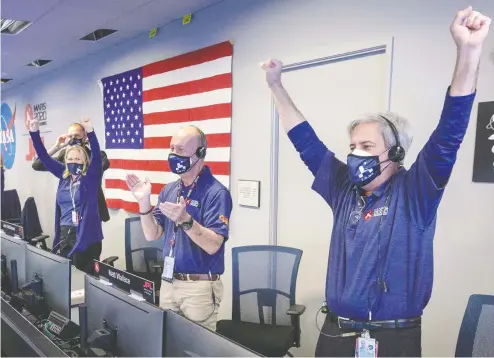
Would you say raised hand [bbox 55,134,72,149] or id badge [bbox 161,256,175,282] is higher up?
raised hand [bbox 55,134,72,149]

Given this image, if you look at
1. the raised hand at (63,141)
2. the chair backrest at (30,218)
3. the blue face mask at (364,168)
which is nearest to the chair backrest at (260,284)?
the blue face mask at (364,168)

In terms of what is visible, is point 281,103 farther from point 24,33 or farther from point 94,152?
point 24,33

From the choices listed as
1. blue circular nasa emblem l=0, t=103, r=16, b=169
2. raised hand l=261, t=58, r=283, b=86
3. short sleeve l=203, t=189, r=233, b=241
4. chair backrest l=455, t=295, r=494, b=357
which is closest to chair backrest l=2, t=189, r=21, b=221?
blue circular nasa emblem l=0, t=103, r=16, b=169

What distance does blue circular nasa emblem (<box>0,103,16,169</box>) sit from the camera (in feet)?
26.2

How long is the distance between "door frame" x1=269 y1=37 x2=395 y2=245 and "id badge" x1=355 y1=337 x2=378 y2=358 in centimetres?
128

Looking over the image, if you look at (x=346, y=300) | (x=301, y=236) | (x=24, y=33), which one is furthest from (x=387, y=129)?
(x=24, y=33)

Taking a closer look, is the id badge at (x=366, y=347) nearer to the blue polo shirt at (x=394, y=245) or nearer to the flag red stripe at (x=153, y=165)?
the blue polo shirt at (x=394, y=245)

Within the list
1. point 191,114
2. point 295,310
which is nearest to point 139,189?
point 295,310

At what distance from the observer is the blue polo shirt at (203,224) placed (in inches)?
73.7

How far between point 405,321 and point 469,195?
0.89 meters

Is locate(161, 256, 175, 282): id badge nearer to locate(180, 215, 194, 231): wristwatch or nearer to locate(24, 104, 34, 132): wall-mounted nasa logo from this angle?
locate(180, 215, 194, 231): wristwatch

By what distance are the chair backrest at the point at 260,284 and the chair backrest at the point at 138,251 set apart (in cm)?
100

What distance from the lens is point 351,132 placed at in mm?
1480

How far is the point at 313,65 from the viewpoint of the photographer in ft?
8.39
